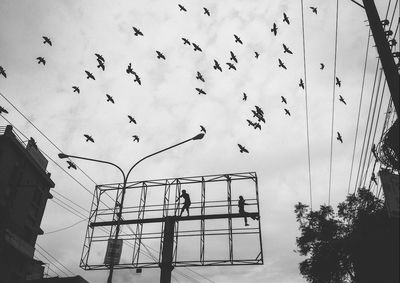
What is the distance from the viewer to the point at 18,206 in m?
28.4

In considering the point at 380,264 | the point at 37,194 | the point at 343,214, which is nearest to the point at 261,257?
the point at 380,264

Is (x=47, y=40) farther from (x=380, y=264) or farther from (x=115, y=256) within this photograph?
(x=380, y=264)

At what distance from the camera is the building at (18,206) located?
1027 inches

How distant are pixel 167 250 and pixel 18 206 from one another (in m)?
17.6

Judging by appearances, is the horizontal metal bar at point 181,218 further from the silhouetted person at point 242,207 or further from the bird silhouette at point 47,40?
the bird silhouette at point 47,40

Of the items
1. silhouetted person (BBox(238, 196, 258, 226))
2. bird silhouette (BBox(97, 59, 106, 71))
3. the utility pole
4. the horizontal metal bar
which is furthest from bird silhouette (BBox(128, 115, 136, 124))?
the utility pole

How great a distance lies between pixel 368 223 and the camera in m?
23.5

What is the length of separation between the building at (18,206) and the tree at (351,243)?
2512 cm

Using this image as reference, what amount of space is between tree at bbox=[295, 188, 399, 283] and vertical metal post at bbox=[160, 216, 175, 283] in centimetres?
1259

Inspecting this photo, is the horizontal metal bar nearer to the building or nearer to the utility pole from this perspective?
the building

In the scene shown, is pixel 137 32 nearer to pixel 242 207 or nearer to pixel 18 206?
pixel 242 207

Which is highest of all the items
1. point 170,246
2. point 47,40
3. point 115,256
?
point 47,40

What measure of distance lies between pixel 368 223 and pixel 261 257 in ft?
36.8

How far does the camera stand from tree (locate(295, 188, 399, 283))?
68.8ft
